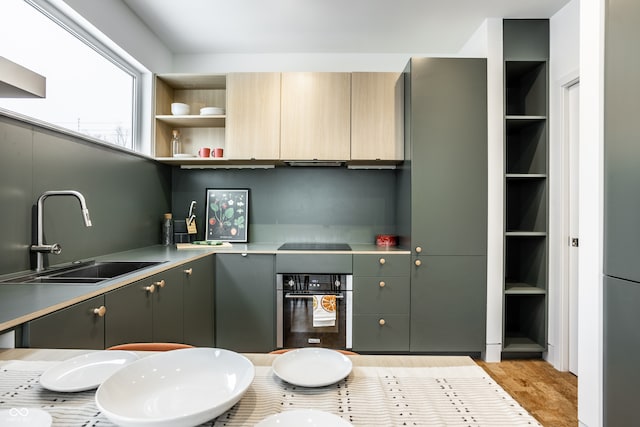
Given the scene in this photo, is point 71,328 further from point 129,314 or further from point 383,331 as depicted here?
point 383,331

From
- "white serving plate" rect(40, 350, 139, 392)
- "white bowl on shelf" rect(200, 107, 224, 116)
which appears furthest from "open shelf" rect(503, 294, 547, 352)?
"white bowl on shelf" rect(200, 107, 224, 116)

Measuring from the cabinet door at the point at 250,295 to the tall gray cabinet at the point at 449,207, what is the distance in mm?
1133

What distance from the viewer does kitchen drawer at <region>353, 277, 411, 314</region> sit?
2746 mm

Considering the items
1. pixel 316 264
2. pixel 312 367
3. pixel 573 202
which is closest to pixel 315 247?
pixel 316 264

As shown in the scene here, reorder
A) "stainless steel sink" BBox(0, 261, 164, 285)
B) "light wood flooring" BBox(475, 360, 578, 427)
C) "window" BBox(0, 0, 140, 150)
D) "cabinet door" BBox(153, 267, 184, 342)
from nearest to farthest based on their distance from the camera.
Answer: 1. "stainless steel sink" BBox(0, 261, 164, 285)
2. "window" BBox(0, 0, 140, 150)
3. "cabinet door" BBox(153, 267, 184, 342)
4. "light wood flooring" BBox(475, 360, 578, 427)

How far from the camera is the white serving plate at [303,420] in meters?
0.53

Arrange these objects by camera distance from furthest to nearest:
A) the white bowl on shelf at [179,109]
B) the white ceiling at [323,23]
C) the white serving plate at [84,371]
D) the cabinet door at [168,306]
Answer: the white bowl on shelf at [179,109], the white ceiling at [323,23], the cabinet door at [168,306], the white serving plate at [84,371]

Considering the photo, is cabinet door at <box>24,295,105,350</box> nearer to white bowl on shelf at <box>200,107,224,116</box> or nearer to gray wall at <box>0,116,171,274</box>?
gray wall at <box>0,116,171,274</box>

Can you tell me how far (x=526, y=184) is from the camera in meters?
3.02

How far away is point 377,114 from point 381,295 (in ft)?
4.93

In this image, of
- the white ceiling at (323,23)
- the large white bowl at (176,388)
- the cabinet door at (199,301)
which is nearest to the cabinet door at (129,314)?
the cabinet door at (199,301)

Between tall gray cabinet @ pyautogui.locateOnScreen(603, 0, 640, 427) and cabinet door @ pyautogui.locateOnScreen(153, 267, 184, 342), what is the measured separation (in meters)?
2.19

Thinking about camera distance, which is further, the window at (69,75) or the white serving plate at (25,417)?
the window at (69,75)

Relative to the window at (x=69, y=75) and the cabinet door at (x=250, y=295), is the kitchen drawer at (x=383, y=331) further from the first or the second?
the window at (x=69, y=75)
